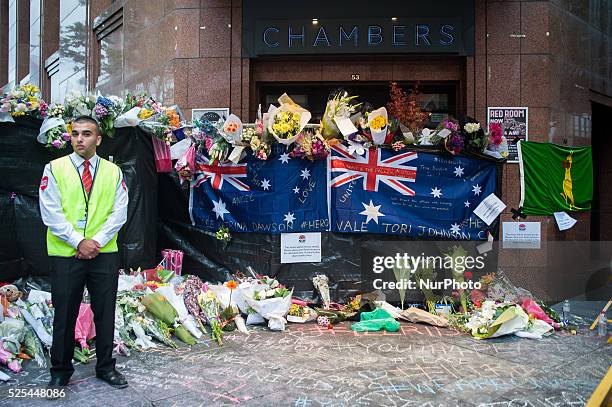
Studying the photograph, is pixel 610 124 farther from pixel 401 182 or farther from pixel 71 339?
pixel 71 339

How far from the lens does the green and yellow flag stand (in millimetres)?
7613

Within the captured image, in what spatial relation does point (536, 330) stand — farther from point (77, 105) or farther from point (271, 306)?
point (77, 105)

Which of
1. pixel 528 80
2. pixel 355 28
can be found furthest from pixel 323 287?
pixel 528 80

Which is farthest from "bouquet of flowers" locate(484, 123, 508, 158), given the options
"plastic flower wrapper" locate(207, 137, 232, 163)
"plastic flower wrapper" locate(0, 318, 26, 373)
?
"plastic flower wrapper" locate(0, 318, 26, 373)

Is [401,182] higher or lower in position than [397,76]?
lower

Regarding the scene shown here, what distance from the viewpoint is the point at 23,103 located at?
5965 millimetres

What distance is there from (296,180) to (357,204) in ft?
2.75

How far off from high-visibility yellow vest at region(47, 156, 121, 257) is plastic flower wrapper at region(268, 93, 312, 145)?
8.76 feet

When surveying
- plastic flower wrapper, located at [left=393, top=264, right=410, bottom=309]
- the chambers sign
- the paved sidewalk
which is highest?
the chambers sign

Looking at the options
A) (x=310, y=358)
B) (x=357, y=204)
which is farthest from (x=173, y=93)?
(x=310, y=358)

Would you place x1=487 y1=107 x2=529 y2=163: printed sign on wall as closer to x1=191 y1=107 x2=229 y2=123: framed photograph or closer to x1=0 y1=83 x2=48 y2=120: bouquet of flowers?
x1=191 y1=107 x2=229 y2=123: framed photograph

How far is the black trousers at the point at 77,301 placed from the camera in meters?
4.20

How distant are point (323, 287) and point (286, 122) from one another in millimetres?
2115

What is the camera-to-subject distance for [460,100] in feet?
32.1
